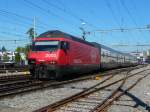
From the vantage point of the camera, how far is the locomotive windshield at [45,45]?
73.8ft

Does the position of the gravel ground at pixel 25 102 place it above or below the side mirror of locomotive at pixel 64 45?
below

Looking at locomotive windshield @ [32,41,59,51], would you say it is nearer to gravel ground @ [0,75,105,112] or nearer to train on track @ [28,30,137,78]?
train on track @ [28,30,137,78]

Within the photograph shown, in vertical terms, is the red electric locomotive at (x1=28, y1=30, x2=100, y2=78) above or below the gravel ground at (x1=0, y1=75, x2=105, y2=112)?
above

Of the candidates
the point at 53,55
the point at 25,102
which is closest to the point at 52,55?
the point at 53,55

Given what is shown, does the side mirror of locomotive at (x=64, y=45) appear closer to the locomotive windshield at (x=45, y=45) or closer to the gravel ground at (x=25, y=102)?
the locomotive windshield at (x=45, y=45)

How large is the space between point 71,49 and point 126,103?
463 inches

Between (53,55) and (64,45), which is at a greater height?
(64,45)

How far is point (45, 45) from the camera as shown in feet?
75.2

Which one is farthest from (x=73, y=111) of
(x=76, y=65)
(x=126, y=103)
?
(x=76, y=65)

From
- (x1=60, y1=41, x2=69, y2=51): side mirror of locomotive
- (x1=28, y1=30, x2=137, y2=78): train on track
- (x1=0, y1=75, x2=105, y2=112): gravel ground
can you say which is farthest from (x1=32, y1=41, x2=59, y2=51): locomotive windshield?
(x1=0, y1=75, x2=105, y2=112): gravel ground

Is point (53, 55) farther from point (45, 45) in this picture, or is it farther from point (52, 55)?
point (45, 45)

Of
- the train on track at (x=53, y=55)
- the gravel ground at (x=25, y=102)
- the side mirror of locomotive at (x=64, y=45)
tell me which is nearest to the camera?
the gravel ground at (x=25, y=102)

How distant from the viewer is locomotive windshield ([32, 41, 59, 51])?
73.8ft

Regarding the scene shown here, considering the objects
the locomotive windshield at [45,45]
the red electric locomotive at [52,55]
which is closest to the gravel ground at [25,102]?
the red electric locomotive at [52,55]
